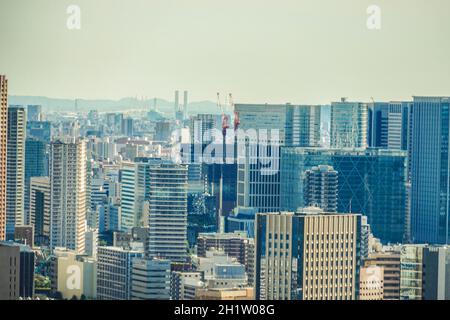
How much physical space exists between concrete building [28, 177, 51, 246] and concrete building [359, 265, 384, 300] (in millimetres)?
3458

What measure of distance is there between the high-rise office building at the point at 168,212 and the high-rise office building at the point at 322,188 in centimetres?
150

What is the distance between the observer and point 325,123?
1627 cm

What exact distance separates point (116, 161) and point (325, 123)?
106 inches

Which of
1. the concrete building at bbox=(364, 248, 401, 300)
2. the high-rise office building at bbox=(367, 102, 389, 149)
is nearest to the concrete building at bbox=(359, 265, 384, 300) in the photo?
the concrete building at bbox=(364, 248, 401, 300)

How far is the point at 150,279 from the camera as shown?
11.4 metres

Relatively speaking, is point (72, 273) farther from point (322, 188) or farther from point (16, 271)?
point (322, 188)

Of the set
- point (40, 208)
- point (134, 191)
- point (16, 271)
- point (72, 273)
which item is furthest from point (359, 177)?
point (16, 271)

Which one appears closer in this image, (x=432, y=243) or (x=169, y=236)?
(x=432, y=243)

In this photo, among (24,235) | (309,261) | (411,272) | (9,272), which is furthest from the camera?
(24,235)

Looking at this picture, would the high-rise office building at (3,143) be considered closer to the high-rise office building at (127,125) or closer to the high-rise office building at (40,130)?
the high-rise office building at (40,130)

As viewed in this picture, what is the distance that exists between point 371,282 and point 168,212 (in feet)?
17.6

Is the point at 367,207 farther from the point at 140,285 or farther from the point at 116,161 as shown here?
the point at 140,285

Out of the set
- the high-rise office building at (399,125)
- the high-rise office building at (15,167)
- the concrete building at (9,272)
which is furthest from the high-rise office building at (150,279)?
the high-rise office building at (399,125)
